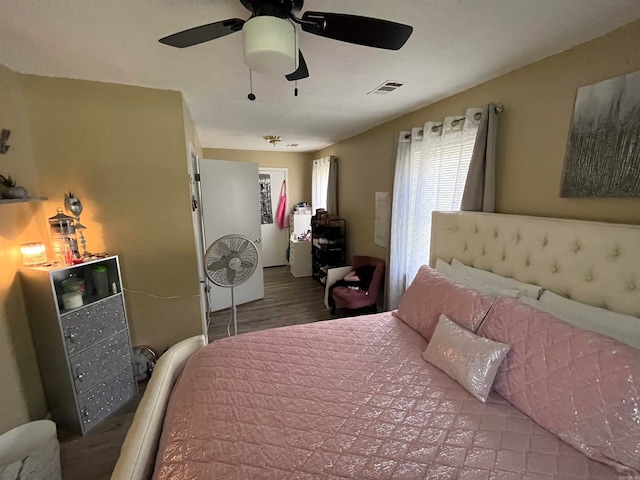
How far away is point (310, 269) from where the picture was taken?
488 cm

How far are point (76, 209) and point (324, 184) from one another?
3546 millimetres

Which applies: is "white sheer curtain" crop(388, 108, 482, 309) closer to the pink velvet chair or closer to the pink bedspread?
the pink velvet chair

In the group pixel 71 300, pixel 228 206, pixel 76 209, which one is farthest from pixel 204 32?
pixel 228 206

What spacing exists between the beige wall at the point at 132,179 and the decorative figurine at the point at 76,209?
10 cm

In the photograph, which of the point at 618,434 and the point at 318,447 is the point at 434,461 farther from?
the point at 618,434

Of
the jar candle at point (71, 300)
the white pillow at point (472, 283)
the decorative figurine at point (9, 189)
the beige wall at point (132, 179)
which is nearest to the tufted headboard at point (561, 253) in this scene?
the white pillow at point (472, 283)

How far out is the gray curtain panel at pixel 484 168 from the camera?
1837 mm

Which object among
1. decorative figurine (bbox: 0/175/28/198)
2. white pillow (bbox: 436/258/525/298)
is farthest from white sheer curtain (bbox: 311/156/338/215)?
decorative figurine (bbox: 0/175/28/198)

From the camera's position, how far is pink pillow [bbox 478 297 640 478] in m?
0.89

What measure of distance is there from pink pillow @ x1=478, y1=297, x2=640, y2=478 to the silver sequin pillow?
0.21ft

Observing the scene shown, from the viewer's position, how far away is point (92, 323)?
5.95ft

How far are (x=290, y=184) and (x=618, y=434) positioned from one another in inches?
204

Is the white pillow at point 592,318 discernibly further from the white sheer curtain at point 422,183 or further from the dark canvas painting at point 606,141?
the white sheer curtain at point 422,183

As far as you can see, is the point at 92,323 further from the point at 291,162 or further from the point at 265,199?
the point at 291,162
